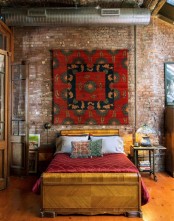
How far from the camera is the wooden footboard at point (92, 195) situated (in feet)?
11.9

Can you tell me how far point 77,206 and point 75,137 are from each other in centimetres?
209

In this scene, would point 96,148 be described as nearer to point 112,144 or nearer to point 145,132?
point 112,144

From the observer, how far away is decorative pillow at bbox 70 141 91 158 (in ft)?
15.9

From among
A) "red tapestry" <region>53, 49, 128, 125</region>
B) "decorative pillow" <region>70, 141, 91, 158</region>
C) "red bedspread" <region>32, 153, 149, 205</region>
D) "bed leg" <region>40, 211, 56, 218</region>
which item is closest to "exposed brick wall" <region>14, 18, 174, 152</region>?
"red tapestry" <region>53, 49, 128, 125</region>

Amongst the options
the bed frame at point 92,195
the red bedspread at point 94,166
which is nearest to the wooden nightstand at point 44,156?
the red bedspread at point 94,166

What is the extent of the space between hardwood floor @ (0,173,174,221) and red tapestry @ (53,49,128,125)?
167 centimetres

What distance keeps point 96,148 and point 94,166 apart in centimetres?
100

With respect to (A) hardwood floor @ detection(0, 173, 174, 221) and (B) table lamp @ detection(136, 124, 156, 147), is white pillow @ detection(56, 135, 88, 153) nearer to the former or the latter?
(A) hardwood floor @ detection(0, 173, 174, 221)

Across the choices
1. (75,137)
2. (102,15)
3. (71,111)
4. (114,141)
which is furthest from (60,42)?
(114,141)

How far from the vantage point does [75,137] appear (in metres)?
5.55

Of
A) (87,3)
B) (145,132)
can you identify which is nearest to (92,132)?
(145,132)

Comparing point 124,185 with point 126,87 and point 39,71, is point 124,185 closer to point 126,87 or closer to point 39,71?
point 126,87

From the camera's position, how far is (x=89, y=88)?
5.96 m

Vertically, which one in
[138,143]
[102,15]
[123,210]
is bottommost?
[123,210]
